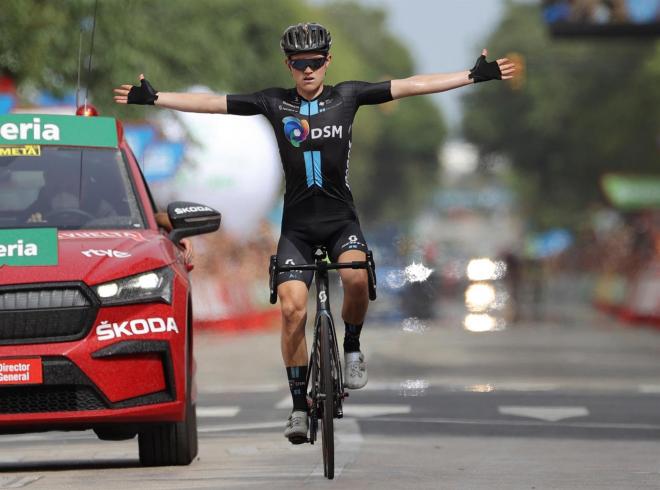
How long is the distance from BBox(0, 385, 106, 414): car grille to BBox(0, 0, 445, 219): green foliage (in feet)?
38.5

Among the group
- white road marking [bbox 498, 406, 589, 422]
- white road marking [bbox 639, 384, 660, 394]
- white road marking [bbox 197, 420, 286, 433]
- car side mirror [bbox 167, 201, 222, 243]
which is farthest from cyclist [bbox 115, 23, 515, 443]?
white road marking [bbox 639, 384, 660, 394]

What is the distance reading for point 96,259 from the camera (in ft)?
33.5

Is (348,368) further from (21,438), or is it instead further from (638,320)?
(638,320)

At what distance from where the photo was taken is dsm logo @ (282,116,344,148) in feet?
34.1

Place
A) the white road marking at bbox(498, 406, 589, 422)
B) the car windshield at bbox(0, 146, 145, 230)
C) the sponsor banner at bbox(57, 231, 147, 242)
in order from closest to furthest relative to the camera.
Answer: the sponsor banner at bbox(57, 231, 147, 242) → the car windshield at bbox(0, 146, 145, 230) → the white road marking at bbox(498, 406, 589, 422)

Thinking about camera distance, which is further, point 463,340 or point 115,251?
point 463,340

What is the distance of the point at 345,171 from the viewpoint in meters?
10.4

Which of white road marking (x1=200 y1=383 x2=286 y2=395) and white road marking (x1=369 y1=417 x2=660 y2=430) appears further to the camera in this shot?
white road marking (x1=200 y1=383 x2=286 y2=395)

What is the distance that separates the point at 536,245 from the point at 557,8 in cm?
8870

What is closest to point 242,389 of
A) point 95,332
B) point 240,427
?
point 240,427

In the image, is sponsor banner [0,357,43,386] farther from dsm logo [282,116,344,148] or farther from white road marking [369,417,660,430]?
white road marking [369,417,660,430]

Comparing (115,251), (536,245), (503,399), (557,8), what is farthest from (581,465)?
(536,245)

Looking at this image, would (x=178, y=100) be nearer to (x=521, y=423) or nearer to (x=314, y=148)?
(x=314, y=148)

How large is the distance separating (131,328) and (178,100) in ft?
4.35
